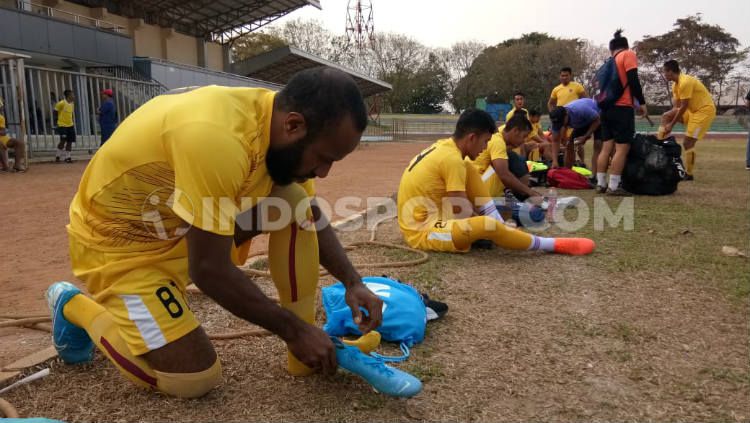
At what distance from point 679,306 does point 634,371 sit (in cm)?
99

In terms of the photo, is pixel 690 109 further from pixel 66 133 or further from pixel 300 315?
pixel 66 133

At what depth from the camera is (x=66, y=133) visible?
12461 millimetres

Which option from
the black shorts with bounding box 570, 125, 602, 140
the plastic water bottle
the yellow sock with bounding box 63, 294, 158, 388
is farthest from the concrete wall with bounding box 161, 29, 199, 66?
the yellow sock with bounding box 63, 294, 158, 388

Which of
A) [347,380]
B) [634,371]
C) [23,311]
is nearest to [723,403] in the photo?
[634,371]

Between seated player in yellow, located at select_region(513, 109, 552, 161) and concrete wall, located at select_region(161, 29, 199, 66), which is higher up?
concrete wall, located at select_region(161, 29, 199, 66)

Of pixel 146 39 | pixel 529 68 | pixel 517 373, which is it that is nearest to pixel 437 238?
pixel 517 373

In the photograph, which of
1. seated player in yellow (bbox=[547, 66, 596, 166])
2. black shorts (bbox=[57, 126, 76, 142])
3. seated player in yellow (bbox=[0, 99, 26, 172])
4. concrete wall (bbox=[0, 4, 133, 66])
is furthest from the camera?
concrete wall (bbox=[0, 4, 133, 66])

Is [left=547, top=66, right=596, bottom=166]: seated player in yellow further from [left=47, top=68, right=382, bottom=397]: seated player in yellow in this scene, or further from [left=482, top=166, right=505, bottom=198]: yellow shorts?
[left=47, top=68, right=382, bottom=397]: seated player in yellow

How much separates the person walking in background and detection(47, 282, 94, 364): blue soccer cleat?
639cm

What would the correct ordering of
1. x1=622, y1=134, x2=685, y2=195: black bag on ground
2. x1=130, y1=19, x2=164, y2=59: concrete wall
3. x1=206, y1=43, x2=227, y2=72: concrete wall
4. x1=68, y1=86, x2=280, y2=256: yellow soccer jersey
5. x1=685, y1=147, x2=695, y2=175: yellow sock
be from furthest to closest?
x1=206, y1=43, x2=227, y2=72: concrete wall
x1=130, y1=19, x2=164, y2=59: concrete wall
x1=685, y1=147, x2=695, y2=175: yellow sock
x1=622, y1=134, x2=685, y2=195: black bag on ground
x1=68, y1=86, x2=280, y2=256: yellow soccer jersey

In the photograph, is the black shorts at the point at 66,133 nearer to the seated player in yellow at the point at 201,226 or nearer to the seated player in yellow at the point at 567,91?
the seated player in yellow at the point at 567,91

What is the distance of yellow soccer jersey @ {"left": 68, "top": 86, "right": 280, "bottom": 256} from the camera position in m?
1.59

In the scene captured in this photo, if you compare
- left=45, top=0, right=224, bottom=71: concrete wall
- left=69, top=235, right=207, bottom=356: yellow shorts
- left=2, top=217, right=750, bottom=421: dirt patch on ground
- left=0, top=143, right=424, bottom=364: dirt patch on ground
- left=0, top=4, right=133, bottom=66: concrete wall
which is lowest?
left=2, top=217, right=750, bottom=421: dirt patch on ground

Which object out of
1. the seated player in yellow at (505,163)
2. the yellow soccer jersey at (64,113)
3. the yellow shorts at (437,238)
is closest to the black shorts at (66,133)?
the yellow soccer jersey at (64,113)
